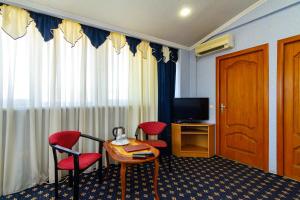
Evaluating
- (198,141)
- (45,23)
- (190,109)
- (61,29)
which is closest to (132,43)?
(61,29)

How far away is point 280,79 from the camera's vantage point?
266cm

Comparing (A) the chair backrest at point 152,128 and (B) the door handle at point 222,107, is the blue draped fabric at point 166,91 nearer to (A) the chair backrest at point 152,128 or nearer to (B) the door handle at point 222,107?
(A) the chair backrest at point 152,128

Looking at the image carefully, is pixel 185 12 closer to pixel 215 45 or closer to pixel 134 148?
pixel 215 45

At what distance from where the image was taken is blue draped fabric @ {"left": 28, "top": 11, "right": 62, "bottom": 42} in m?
2.36

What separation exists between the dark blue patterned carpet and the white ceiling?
2.41m

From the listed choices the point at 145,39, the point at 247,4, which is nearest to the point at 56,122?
the point at 145,39

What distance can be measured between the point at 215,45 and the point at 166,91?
136 cm

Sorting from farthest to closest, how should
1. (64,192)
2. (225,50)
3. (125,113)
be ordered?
1. (225,50)
2. (125,113)
3. (64,192)

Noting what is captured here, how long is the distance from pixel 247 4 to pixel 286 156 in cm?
254

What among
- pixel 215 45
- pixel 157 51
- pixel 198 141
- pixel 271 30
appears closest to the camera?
pixel 271 30

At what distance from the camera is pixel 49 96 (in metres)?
2.46

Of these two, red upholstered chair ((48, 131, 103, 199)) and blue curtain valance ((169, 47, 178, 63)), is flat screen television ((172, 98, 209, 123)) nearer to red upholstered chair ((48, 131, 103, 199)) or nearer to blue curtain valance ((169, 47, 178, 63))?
blue curtain valance ((169, 47, 178, 63))

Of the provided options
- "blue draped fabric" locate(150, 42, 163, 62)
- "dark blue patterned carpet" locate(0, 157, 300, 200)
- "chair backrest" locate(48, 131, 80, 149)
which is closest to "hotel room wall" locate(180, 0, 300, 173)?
"dark blue patterned carpet" locate(0, 157, 300, 200)

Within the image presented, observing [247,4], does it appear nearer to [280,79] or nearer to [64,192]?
[280,79]
